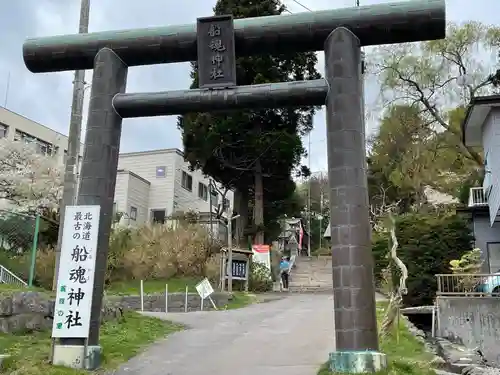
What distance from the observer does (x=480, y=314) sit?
16906 millimetres

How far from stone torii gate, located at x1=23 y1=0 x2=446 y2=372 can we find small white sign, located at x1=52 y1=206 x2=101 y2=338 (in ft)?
0.82

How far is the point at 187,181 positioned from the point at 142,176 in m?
3.67

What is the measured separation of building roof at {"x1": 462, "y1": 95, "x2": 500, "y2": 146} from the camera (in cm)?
2091

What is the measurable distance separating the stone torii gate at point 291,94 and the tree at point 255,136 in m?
18.3

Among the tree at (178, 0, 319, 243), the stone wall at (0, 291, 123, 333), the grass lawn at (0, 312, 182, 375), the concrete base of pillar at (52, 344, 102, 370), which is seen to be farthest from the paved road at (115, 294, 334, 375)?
the tree at (178, 0, 319, 243)

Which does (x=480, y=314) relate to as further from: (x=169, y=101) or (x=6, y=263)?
(x=6, y=263)

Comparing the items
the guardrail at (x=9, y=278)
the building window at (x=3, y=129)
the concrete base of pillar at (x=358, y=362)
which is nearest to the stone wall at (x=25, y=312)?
the guardrail at (x=9, y=278)

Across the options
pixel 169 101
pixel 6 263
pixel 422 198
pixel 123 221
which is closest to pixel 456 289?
pixel 169 101

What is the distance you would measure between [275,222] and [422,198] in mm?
9753

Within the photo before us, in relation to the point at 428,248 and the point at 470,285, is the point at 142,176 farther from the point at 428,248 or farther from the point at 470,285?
the point at 470,285

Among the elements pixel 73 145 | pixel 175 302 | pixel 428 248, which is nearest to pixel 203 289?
pixel 175 302

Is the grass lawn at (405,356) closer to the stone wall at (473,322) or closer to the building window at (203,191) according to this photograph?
the stone wall at (473,322)

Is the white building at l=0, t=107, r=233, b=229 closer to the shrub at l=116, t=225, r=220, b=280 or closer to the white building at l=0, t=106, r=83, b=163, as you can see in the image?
the white building at l=0, t=106, r=83, b=163

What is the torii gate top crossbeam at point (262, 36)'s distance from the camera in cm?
929
